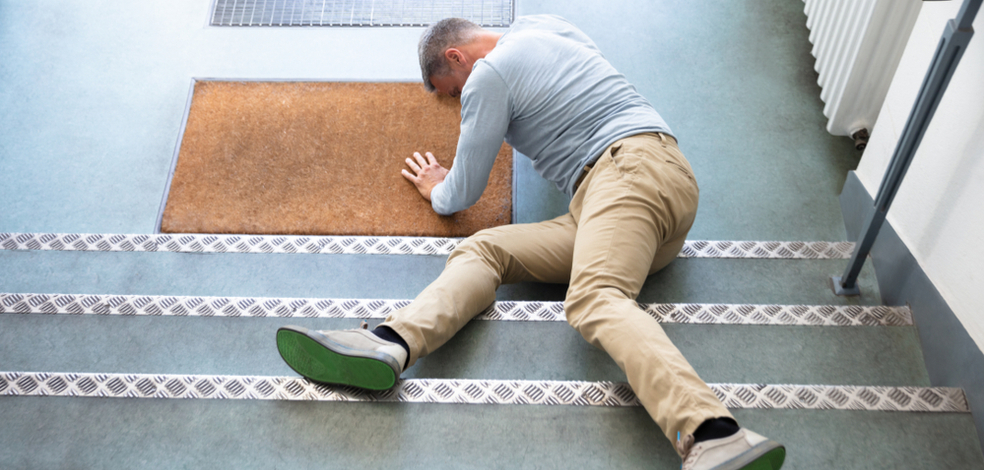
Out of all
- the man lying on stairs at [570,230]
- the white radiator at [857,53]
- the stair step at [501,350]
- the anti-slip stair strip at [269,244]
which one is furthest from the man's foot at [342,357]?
the white radiator at [857,53]

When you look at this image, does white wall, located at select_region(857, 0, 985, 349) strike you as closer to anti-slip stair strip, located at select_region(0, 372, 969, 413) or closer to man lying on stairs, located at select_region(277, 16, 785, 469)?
anti-slip stair strip, located at select_region(0, 372, 969, 413)

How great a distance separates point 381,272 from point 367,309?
0.28m

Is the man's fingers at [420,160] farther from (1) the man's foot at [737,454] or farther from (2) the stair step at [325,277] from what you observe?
(1) the man's foot at [737,454]

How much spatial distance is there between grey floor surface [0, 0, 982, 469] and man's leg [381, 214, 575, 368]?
9 cm

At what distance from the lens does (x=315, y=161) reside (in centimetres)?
258

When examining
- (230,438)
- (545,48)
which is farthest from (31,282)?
(545,48)

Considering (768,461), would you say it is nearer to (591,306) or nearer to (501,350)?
(591,306)

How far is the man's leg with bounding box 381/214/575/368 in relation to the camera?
5.62 feet

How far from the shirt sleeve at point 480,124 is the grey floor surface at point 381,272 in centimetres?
31

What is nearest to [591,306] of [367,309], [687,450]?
[687,450]

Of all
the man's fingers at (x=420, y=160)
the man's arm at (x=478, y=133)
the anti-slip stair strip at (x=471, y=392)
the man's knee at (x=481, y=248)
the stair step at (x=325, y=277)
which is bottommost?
the stair step at (x=325, y=277)

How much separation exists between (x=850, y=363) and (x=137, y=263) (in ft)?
6.67

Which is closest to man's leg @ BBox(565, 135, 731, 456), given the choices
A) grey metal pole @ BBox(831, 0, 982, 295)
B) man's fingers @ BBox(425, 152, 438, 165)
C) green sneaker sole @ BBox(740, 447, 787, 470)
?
green sneaker sole @ BBox(740, 447, 787, 470)

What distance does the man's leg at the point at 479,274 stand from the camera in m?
1.71
